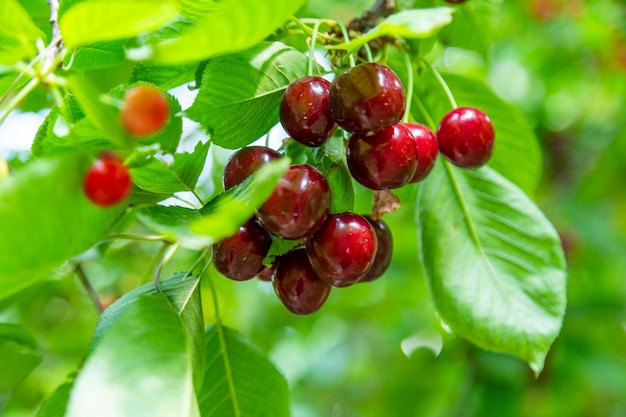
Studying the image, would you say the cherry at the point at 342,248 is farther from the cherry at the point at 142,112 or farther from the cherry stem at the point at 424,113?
the cherry stem at the point at 424,113

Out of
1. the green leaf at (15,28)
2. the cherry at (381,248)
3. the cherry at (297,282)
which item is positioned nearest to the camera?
the green leaf at (15,28)

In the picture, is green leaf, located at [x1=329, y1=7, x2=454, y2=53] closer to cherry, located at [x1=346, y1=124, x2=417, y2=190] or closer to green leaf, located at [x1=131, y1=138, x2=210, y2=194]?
cherry, located at [x1=346, y1=124, x2=417, y2=190]

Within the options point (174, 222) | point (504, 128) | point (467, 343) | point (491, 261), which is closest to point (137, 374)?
point (174, 222)

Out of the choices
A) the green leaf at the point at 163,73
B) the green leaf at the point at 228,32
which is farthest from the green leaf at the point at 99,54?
the green leaf at the point at 228,32

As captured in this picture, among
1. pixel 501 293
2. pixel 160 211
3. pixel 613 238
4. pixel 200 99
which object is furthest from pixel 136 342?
pixel 613 238

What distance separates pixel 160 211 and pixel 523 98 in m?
3.03

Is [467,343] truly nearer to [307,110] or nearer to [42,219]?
[307,110]

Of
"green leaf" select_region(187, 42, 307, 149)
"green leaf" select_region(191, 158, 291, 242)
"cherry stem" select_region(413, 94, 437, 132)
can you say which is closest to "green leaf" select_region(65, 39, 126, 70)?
"green leaf" select_region(187, 42, 307, 149)

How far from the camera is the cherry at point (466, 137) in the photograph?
41.8 inches

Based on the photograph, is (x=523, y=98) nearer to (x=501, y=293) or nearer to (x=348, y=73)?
(x=501, y=293)

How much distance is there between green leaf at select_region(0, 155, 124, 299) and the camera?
637 millimetres

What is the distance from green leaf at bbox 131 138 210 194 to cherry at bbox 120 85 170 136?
14 cm

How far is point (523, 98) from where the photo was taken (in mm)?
3520

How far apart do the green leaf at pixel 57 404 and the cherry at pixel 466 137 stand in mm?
628
